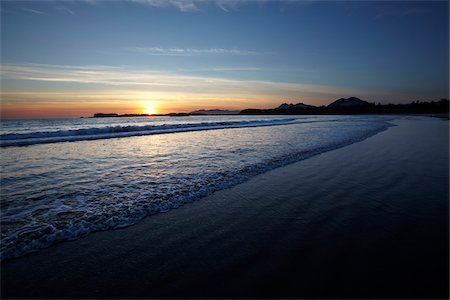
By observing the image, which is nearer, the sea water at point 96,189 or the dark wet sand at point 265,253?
the dark wet sand at point 265,253

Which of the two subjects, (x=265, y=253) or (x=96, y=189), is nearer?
(x=265, y=253)

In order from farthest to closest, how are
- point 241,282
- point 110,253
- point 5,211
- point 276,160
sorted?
point 276,160
point 5,211
point 110,253
point 241,282

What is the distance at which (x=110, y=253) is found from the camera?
308 centimetres

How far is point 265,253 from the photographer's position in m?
3.02

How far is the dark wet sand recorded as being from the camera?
241 cm

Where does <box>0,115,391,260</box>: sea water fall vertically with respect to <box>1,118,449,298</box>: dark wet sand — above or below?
above

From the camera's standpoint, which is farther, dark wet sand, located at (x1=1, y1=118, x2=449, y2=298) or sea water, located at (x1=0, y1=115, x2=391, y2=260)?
sea water, located at (x1=0, y1=115, x2=391, y2=260)

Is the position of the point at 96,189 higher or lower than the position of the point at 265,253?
higher

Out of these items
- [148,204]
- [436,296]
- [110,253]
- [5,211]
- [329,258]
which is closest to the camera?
[436,296]

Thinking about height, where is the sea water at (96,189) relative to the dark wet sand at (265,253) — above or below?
above

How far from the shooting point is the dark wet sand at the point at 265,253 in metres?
2.41

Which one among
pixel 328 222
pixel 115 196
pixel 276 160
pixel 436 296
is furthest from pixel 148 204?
pixel 276 160

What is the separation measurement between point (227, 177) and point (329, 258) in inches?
157

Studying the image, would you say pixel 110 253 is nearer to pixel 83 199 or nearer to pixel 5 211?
pixel 83 199
